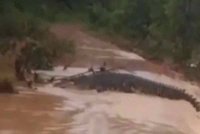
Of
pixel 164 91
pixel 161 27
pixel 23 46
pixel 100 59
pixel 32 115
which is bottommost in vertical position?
pixel 32 115

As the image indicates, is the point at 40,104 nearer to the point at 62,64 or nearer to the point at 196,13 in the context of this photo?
the point at 62,64

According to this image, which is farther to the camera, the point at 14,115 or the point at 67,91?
the point at 67,91

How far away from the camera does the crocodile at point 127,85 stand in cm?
1520

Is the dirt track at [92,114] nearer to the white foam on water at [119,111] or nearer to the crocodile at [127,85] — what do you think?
the white foam on water at [119,111]

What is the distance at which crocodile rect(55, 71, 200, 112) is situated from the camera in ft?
49.9

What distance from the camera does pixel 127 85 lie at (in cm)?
1564

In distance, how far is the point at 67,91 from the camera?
568 inches

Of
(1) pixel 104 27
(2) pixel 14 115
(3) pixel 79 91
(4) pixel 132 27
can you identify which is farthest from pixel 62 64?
(1) pixel 104 27

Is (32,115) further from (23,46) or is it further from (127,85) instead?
(127,85)

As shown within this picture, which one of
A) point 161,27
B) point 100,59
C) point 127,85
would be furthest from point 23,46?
point 161,27

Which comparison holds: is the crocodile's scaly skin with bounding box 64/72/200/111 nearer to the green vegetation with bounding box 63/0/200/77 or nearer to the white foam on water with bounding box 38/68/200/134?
the white foam on water with bounding box 38/68/200/134

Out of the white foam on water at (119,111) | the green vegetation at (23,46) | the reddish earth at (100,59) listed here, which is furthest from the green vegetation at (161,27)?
the white foam on water at (119,111)

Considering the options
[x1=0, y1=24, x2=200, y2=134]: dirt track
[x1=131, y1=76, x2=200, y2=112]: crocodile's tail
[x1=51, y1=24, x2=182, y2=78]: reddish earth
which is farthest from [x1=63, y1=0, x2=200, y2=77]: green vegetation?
[x1=0, y1=24, x2=200, y2=134]: dirt track

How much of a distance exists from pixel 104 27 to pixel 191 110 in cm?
1808
